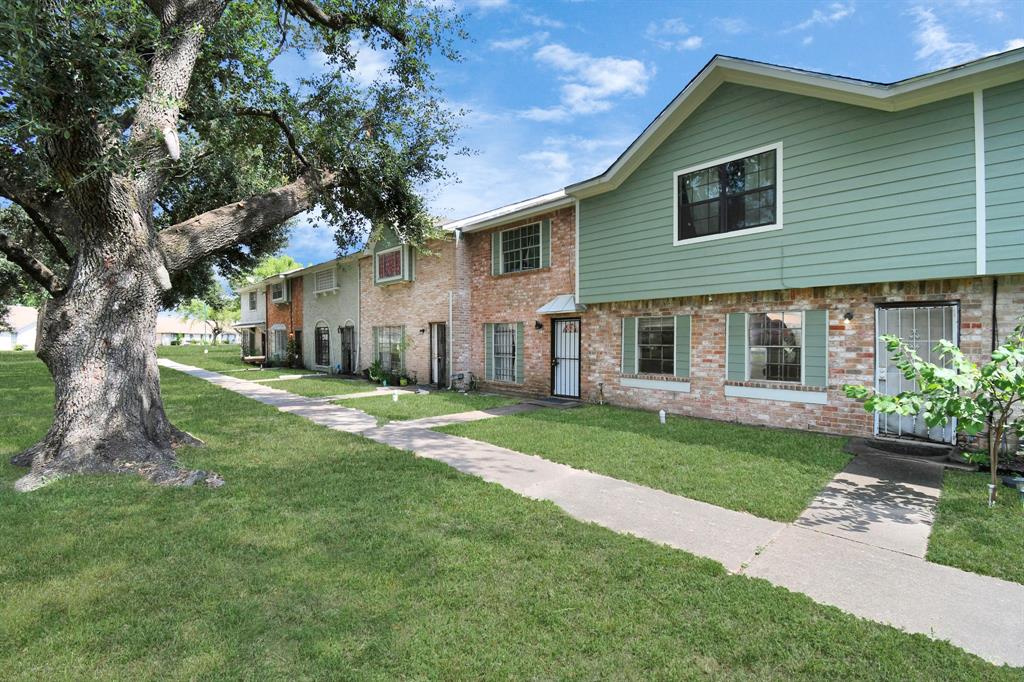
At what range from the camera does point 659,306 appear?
1012 cm

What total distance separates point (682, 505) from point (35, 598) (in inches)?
195

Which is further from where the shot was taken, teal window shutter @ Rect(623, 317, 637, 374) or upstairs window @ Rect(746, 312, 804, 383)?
teal window shutter @ Rect(623, 317, 637, 374)

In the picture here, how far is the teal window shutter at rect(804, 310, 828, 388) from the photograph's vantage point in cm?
789

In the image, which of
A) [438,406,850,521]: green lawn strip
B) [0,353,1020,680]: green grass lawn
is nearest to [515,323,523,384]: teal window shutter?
[438,406,850,521]: green lawn strip

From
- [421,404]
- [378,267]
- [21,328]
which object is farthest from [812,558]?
[21,328]

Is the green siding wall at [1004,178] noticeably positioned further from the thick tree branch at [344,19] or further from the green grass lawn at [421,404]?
the thick tree branch at [344,19]

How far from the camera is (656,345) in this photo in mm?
10258

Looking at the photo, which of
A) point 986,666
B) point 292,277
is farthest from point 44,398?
point 986,666

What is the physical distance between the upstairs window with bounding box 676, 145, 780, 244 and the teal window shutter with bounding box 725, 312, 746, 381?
1.61 metres

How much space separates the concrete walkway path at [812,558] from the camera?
2.81 m

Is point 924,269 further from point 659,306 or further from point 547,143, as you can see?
point 547,143

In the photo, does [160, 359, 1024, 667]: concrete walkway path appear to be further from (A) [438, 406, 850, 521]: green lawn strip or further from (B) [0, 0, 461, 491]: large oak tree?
(B) [0, 0, 461, 491]: large oak tree

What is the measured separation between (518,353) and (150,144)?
9093 millimetres

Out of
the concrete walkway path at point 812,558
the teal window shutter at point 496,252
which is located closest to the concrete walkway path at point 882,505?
the concrete walkway path at point 812,558
